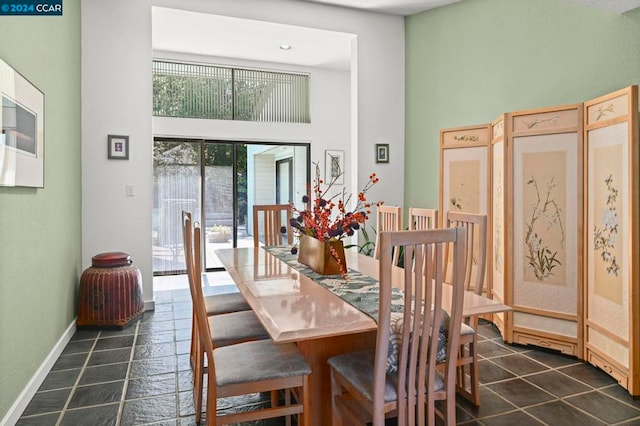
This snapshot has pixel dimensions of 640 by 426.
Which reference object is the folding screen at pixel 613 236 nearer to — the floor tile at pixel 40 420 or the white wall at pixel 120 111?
the floor tile at pixel 40 420

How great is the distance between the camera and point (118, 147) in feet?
13.4

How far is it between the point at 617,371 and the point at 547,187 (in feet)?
4.29

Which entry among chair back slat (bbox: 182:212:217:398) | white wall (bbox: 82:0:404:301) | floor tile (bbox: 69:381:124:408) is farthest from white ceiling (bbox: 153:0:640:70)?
floor tile (bbox: 69:381:124:408)

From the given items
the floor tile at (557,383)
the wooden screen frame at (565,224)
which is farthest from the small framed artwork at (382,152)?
the floor tile at (557,383)

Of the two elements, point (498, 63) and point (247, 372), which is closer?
point (247, 372)

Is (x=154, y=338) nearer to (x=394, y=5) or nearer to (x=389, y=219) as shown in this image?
(x=389, y=219)

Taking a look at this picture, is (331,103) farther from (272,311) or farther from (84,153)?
(272,311)

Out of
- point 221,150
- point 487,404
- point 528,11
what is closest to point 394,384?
point 487,404

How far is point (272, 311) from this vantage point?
1.73 meters

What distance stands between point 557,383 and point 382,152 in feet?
10.5

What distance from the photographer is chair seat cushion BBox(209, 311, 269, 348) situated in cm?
221

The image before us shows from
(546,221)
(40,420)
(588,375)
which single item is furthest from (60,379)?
(546,221)

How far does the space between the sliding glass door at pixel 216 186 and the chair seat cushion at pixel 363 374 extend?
4500 mm

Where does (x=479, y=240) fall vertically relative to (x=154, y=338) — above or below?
above
